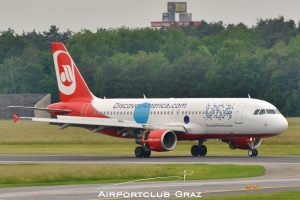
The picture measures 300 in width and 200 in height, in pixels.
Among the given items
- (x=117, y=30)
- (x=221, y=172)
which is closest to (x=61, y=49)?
(x=221, y=172)

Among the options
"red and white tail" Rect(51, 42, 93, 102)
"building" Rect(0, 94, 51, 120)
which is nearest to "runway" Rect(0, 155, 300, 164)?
"red and white tail" Rect(51, 42, 93, 102)

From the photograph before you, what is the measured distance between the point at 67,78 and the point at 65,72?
46cm

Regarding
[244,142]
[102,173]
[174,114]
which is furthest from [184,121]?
[102,173]

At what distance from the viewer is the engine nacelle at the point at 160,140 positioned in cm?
6994

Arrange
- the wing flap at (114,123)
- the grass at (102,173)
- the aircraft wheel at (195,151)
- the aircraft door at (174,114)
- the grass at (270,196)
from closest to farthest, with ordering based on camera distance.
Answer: the grass at (270,196)
the grass at (102,173)
the wing flap at (114,123)
the aircraft wheel at (195,151)
the aircraft door at (174,114)

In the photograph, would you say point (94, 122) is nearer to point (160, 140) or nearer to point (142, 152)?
point (142, 152)

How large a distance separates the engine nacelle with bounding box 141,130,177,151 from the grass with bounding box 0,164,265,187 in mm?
11815

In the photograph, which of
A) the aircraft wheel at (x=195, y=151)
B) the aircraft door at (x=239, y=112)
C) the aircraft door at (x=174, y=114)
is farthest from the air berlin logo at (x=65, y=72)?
the aircraft door at (x=239, y=112)

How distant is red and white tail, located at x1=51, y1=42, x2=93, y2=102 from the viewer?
81.5 meters

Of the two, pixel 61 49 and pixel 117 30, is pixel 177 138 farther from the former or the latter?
pixel 117 30

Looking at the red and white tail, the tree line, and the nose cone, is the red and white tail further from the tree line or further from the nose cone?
the tree line

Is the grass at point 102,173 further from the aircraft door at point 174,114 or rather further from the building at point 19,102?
the building at point 19,102

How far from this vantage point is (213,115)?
71312mm

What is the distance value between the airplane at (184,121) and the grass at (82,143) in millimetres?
2526
